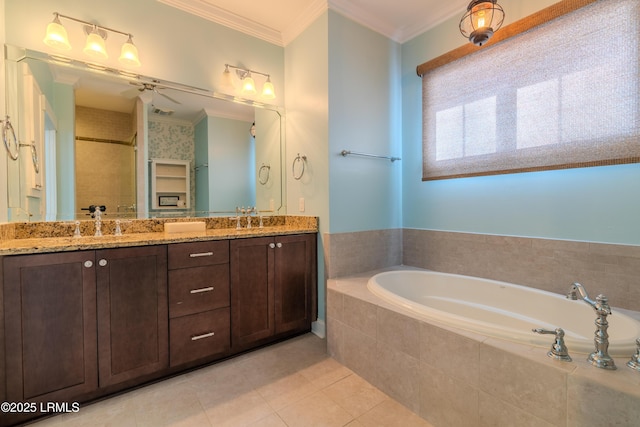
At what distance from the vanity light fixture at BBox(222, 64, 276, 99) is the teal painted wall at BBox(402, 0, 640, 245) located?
1299 millimetres

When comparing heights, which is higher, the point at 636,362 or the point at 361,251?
the point at 361,251

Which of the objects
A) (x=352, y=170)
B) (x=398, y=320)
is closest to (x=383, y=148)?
(x=352, y=170)

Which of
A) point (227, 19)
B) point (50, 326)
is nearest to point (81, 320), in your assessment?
point (50, 326)

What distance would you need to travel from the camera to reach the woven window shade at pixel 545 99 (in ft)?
5.17

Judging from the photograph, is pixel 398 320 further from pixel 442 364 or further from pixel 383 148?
Result: pixel 383 148

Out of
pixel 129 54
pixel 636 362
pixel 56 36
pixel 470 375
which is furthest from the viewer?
pixel 129 54

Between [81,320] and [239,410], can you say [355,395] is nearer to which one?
[239,410]

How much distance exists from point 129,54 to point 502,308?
10.4 ft

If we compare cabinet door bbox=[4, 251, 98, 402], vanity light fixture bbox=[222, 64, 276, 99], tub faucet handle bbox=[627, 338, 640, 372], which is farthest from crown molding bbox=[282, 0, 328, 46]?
tub faucet handle bbox=[627, 338, 640, 372]

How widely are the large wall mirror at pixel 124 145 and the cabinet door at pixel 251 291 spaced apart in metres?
0.62

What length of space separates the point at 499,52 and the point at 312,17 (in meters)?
1.49

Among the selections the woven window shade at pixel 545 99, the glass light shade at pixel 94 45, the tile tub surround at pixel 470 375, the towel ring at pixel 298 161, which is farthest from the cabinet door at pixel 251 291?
the woven window shade at pixel 545 99

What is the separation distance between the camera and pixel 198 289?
5.85 ft

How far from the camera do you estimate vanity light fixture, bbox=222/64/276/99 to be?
239cm
